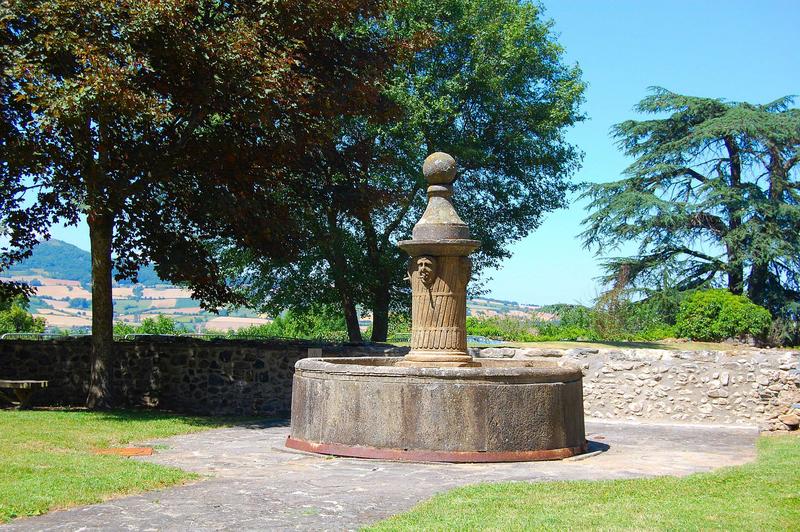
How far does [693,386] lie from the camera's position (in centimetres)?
1501

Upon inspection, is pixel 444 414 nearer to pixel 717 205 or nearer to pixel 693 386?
pixel 693 386

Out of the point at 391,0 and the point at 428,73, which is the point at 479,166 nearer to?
the point at 428,73

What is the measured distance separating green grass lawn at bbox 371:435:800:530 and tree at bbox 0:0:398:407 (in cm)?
824

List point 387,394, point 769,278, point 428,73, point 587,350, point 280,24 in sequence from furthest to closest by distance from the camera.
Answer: point 769,278 < point 428,73 < point 587,350 < point 280,24 < point 387,394

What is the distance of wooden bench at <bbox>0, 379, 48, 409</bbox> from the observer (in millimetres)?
15523

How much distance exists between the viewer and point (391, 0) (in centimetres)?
1697

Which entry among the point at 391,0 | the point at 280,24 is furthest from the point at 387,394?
the point at 391,0

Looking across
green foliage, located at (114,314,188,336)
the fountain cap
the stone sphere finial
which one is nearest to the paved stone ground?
the fountain cap

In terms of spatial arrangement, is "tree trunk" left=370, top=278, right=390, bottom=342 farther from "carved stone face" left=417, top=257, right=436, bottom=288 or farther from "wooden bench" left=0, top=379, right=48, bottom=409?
"carved stone face" left=417, top=257, right=436, bottom=288

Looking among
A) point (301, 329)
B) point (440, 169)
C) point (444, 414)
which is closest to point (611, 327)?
point (301, 329)

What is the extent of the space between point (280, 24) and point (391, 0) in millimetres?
2951

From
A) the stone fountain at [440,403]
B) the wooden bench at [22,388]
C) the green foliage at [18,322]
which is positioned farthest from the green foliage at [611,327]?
the green foliage at [18,322]

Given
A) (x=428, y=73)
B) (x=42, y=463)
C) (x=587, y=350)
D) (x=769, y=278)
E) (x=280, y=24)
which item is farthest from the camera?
(x=769, y=278)

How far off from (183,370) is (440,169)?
8500 millimetres
